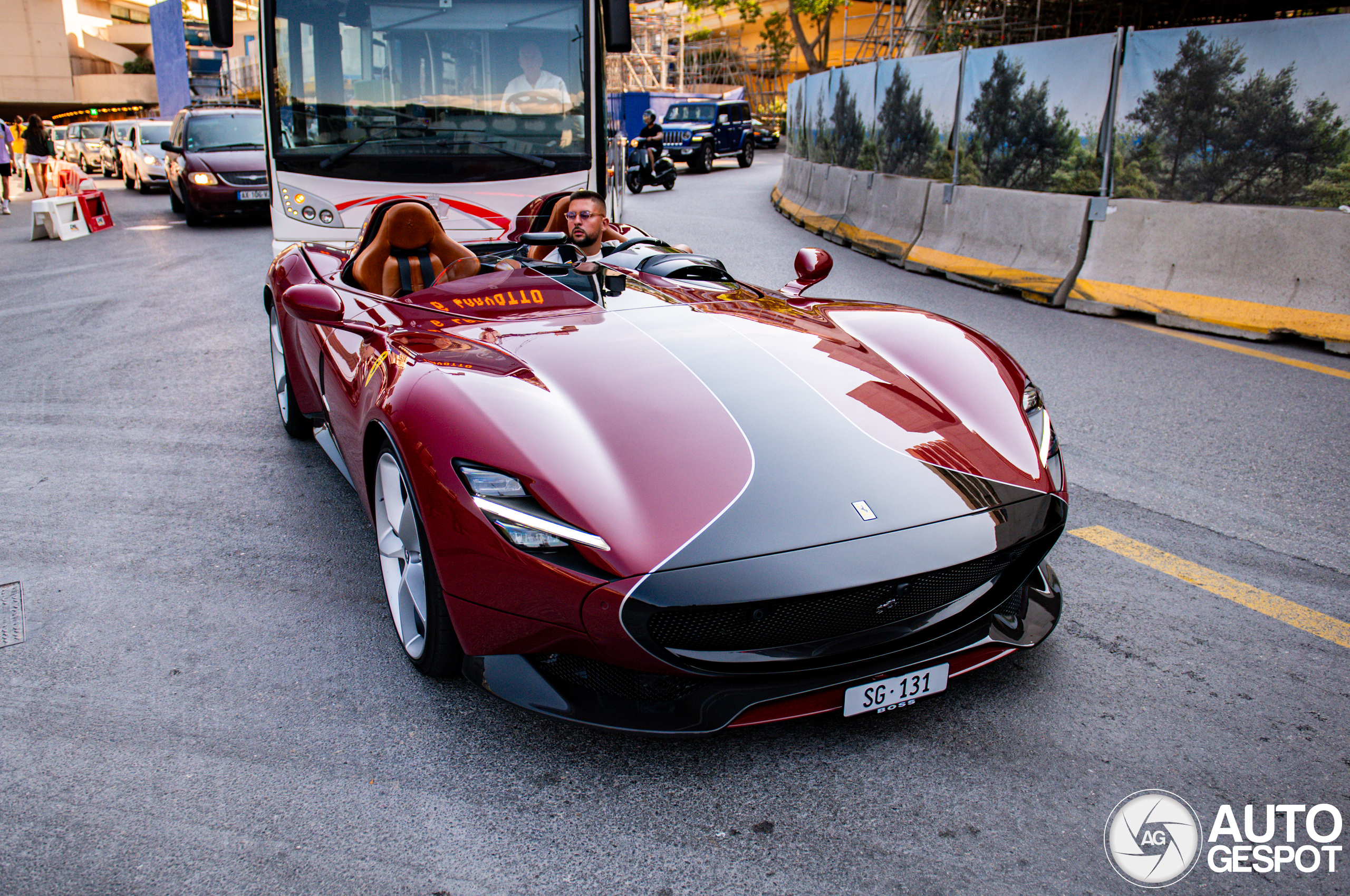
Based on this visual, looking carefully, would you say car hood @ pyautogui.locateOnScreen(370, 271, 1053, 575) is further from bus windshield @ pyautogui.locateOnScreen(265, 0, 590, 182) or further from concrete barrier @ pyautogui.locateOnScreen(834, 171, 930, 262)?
concrete barrier @ pyautogui.locateOnScreen(834, 171, 930, 262)

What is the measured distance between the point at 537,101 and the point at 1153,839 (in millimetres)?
6782

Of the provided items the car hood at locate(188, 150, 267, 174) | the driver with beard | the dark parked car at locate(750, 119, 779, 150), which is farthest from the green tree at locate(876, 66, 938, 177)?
the dark parked car at locate(750, 119, 779, 150)

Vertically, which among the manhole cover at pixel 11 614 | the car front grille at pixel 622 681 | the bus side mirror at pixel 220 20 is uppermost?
the bus side mirror at pixel 220 20

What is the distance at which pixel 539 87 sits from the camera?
295 inches

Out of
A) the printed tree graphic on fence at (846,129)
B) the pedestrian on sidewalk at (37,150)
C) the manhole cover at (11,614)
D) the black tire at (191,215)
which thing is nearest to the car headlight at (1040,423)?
the manhole cover at (11,614)

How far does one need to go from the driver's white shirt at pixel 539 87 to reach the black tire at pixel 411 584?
206 inches

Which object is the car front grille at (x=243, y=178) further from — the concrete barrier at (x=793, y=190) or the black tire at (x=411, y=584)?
the black tire at (x=411, y=584)

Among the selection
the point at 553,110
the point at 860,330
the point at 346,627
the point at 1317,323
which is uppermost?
the point at 553,110

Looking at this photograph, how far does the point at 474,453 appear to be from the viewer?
7.73 feet

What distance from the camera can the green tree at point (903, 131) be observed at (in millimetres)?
10969

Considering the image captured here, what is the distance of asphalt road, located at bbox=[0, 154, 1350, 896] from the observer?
2.06m

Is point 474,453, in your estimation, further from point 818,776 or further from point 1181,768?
point 1181,768

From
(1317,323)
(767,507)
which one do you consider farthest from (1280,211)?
(767,507)

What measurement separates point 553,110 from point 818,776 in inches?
251
